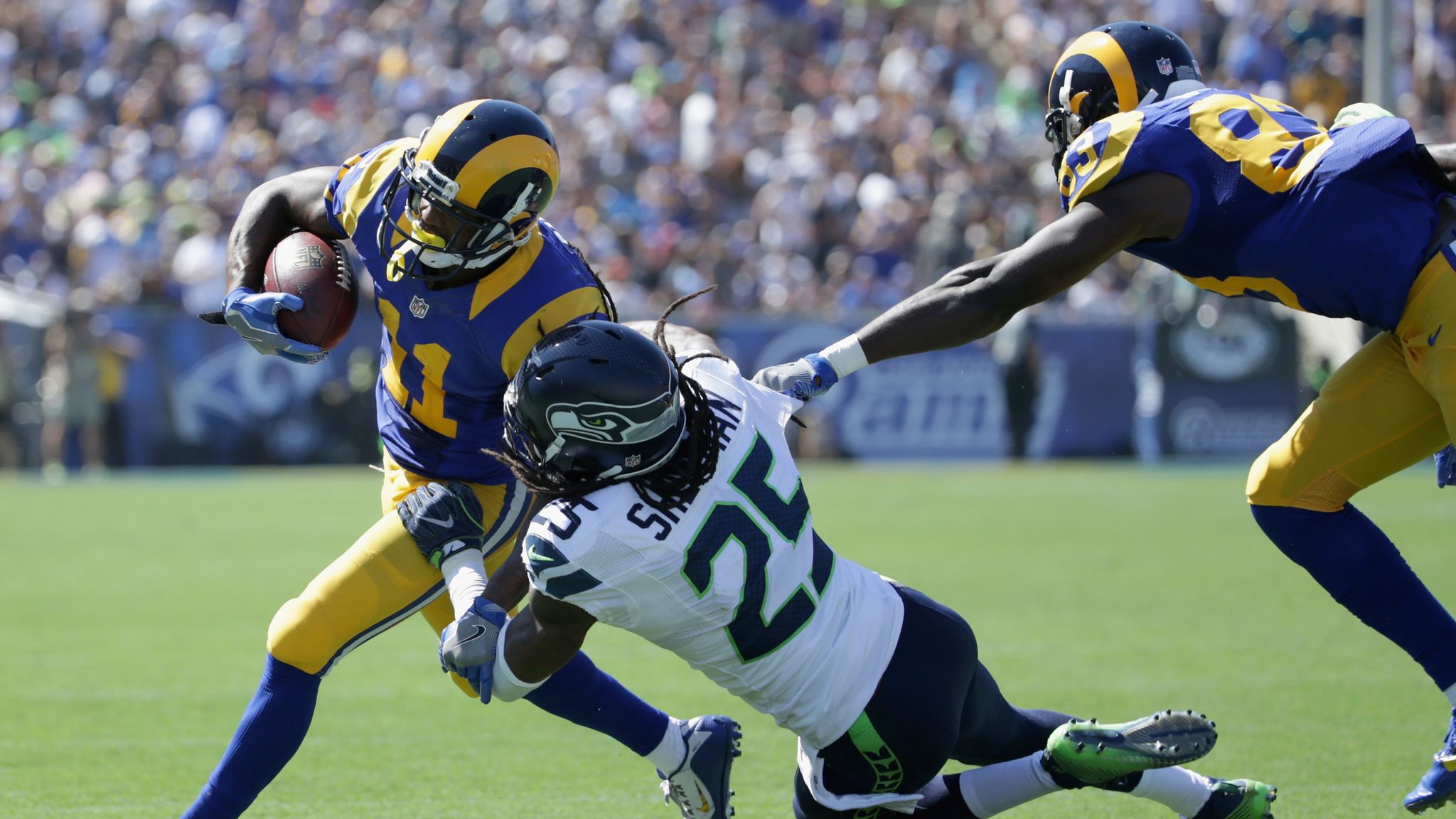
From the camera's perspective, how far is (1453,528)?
9.47 metres

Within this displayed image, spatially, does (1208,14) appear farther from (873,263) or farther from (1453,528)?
(1453,528)

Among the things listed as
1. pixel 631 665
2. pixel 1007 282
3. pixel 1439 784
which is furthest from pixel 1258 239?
pixel 631 665

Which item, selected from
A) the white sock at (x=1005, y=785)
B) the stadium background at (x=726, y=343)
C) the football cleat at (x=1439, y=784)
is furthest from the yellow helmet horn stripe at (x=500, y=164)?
the football cleat at (x=1439, y=784)

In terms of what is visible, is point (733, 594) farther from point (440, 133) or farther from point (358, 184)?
point (358, 184)

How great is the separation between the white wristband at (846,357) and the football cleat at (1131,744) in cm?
87

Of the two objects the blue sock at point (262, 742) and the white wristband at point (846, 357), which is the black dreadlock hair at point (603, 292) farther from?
the blue sock at point (262, 742)

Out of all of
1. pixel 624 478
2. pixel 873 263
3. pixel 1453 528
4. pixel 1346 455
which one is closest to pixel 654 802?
pixel 624 478

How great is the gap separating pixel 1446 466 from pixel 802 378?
1.70 metres

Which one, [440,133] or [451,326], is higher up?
[440,133]

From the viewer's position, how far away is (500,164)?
3744mm

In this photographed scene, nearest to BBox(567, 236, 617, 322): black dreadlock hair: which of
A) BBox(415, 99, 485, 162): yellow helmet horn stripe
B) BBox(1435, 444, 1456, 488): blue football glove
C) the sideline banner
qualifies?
BBox(415, 99, 485, 162): yellow helmet horn stripe

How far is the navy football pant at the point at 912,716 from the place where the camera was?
3199mm

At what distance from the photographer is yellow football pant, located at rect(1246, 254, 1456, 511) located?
3760 mm

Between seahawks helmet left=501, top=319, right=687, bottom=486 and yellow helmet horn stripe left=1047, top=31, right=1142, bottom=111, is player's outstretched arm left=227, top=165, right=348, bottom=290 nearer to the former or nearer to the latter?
seahawks helmet left=501, top=319, right=687, bottom=486
